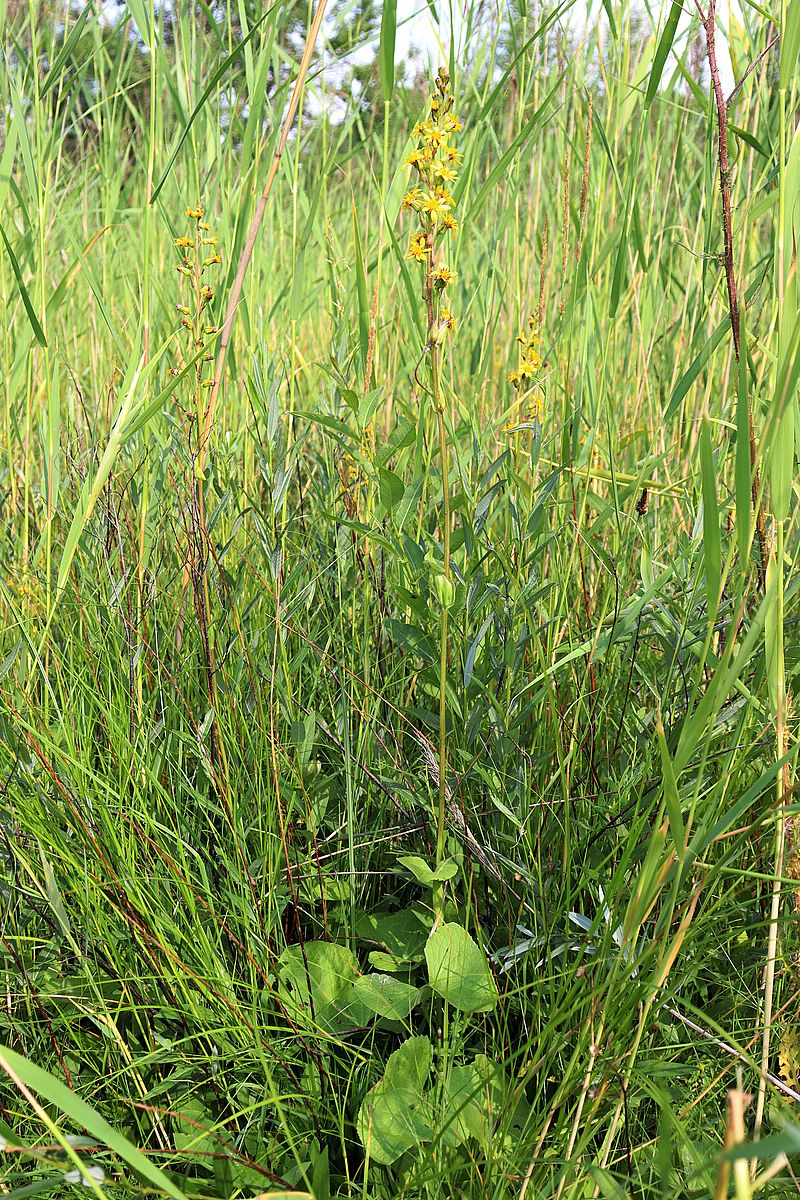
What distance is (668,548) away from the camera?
1.39 metres

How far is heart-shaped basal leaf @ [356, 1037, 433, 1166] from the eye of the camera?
78 cm

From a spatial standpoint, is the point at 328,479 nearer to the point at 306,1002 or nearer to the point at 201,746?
the point at 201,746

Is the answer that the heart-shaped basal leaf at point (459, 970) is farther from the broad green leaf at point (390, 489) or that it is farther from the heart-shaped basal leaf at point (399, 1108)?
the broad green leaf at point (390, 489)

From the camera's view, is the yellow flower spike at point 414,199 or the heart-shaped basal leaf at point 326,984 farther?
the heart-shaped basal leaf at point 326,984

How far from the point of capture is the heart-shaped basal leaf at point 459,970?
Result: 854 millimetres

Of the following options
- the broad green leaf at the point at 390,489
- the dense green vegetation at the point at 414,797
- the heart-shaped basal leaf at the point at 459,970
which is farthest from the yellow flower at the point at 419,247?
the heart-shaped basal leaf at the point at 459,970

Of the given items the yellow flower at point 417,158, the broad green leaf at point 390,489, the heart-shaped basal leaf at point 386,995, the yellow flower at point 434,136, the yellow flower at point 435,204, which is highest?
the yellow flower at point 434,136

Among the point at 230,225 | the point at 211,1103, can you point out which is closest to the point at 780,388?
the point at 211,1103

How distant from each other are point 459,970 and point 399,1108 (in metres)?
0.13

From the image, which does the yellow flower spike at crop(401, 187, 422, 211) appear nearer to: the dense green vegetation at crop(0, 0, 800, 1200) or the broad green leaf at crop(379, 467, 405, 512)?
the dense green vegetation at crop(0, 0, 800, 1200)

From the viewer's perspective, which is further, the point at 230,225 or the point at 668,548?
the point at 230,225

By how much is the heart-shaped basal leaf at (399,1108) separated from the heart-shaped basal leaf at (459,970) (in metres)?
0.05

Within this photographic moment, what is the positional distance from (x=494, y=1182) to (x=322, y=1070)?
0.18 m

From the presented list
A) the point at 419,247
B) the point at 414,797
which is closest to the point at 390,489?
the point at 419,247
